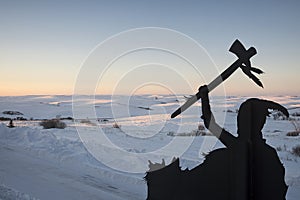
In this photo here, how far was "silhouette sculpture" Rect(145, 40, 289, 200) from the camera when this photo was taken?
278 cm

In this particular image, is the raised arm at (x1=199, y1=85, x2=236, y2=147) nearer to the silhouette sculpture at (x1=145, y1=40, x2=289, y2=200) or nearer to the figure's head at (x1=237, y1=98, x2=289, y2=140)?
the silhouette sculpture at (x1=145, y1=40, x2=289, y2=200)

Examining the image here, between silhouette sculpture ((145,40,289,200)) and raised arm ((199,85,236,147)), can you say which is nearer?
silhouette sculpture ((145,40,289,200))

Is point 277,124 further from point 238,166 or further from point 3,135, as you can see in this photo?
point 238,166

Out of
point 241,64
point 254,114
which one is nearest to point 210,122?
point 254,114

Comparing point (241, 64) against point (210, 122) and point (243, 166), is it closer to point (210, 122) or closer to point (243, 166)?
point (210, 122)

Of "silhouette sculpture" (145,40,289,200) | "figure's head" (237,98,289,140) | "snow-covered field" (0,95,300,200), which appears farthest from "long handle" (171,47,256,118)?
"snow-covered field" (0,95,300,200)

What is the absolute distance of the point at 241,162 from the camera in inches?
112

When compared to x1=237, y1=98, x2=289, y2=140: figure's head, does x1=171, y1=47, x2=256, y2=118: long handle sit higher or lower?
higher

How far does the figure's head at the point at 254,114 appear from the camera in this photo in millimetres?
2805

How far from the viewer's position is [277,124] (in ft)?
53.0

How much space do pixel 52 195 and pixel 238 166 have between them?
405 cm

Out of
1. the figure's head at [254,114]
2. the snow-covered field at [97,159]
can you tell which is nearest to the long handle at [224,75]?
the figure's head at [254,114]

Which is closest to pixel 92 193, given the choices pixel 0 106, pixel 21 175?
pixel 21 175

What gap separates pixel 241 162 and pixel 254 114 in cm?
44
